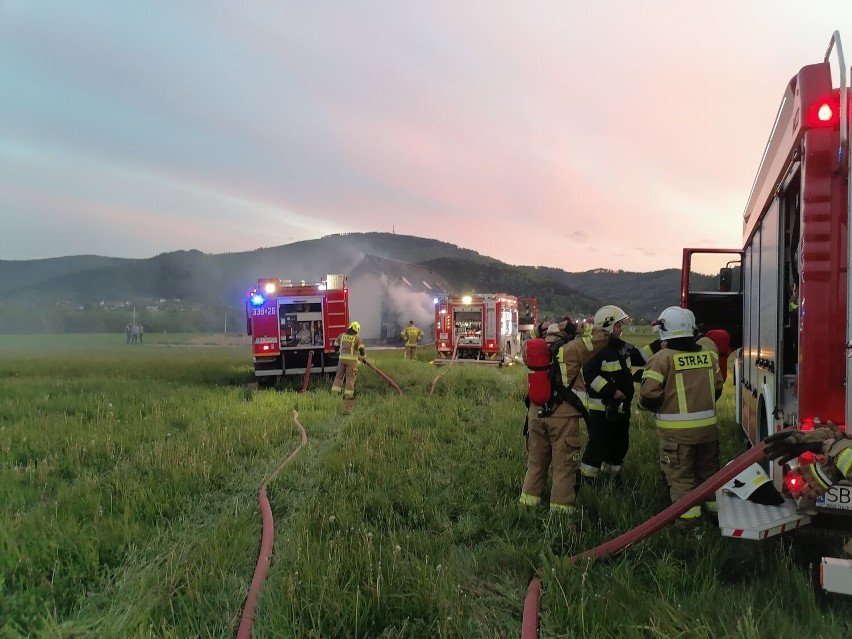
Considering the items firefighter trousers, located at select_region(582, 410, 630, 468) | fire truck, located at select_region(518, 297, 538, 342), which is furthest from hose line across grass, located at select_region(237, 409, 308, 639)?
fire truck, located at select_region(518, 297, 538, 342)

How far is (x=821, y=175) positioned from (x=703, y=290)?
580 centimetres

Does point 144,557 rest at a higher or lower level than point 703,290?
lower

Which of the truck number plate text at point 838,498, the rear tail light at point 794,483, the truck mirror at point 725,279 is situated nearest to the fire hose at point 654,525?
the rear tail light at point 794,483

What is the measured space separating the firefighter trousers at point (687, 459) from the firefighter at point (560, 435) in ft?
2.21

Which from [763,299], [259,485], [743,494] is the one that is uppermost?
[763,299]

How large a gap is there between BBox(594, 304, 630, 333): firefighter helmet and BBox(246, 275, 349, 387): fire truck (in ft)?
28.9

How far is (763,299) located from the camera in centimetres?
457

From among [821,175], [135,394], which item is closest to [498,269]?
[135,394]

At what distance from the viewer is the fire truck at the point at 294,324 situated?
12.8m

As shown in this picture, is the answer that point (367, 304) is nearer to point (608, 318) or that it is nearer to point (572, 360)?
point (608, 318)

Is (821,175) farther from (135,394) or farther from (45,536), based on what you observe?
(135,394)

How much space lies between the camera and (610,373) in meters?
5.09

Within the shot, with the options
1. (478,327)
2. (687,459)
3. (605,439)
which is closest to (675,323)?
(687,459)

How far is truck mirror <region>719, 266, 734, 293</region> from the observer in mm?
8281
